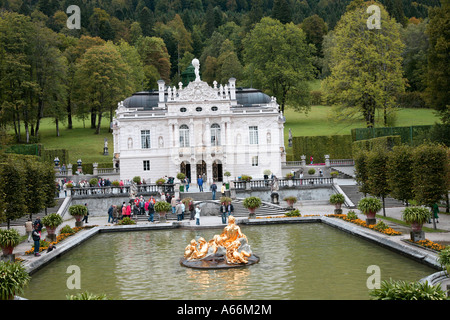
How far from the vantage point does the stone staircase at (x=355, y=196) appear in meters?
38.5

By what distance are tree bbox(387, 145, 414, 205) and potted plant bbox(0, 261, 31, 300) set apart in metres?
22.2

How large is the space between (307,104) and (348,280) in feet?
205

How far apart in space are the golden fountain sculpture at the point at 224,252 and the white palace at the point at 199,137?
3263 cm

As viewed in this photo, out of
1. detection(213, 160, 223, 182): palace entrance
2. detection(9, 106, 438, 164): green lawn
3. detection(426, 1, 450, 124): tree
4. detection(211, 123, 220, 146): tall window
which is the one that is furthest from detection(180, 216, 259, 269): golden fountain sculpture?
detection(9, 106, 438, 164): green lawn

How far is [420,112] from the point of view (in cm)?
8169

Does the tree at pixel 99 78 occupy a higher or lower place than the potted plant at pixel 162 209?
higher

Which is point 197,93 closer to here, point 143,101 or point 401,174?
point 143,101

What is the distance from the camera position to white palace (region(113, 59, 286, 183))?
5328cm

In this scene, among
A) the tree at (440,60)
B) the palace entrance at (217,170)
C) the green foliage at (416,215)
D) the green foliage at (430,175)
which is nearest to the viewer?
the green foliage at (416,215)

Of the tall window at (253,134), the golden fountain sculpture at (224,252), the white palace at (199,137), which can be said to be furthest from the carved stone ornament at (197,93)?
the golden fountain sculpture at (224,252)

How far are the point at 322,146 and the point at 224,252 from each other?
139 ft

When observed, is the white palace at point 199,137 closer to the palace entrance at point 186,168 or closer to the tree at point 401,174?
the palace entrance at point 186,168
